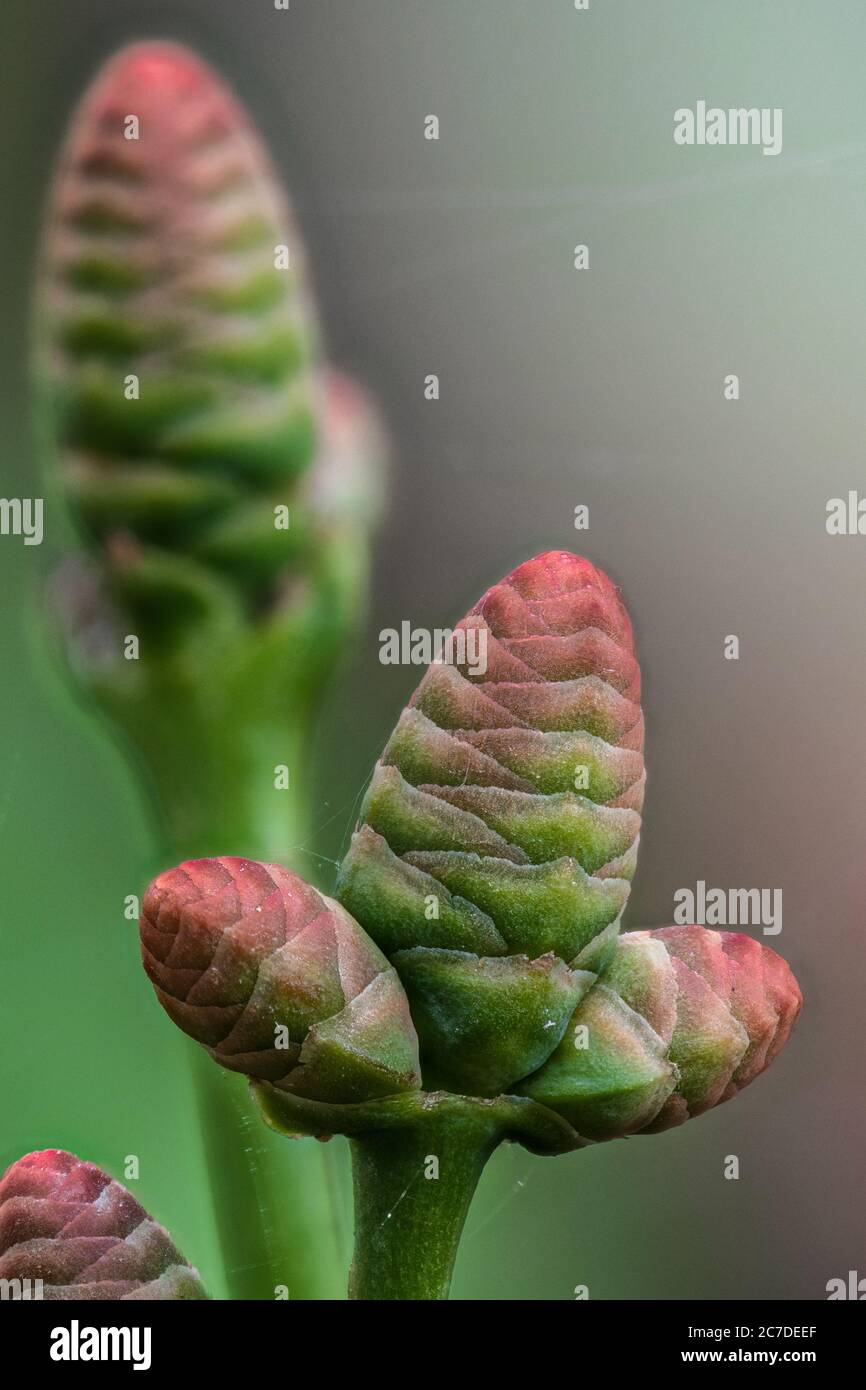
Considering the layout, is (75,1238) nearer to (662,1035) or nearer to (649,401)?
(662,1035)

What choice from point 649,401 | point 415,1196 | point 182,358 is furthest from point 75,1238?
point 649,401

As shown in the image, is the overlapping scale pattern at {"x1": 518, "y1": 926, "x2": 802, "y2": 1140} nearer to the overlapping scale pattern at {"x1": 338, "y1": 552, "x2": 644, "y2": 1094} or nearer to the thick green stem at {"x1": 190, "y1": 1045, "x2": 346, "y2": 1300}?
the overlapping scale pattern at {"x1": 338, "y1": 552, "x2": 644, "y2": 1094}

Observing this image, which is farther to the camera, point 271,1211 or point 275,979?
point 271,1211

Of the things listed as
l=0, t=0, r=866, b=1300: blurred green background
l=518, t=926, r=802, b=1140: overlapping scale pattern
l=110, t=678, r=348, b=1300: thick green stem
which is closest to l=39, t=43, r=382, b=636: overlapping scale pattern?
l=110, t=678, r=348, b=1300: thick green stem

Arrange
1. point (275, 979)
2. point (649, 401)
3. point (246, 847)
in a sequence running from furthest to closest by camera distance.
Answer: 1. point (649, 401)
2. point (246, 847)
3. point (275, 979)

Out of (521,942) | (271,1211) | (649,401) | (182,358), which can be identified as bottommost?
(271,1211)
